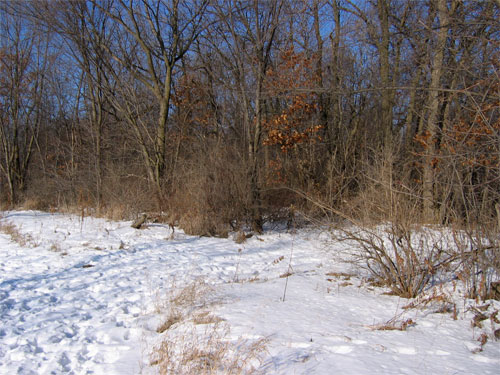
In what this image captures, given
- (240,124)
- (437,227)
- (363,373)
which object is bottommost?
(363,373)

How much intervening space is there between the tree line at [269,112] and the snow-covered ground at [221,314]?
→ 1204 millimetres

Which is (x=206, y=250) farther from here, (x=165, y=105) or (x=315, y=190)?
(x=165, y=105)

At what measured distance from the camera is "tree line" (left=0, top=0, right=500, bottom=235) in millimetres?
6723

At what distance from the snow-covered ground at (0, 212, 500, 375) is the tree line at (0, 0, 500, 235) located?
1.20m

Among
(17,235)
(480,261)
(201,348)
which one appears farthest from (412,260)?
(17,235)

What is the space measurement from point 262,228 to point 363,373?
730 cm

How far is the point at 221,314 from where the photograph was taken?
4285mm

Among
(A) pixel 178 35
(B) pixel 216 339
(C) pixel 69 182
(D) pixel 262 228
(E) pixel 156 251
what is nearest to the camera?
(B) pixel 216 339

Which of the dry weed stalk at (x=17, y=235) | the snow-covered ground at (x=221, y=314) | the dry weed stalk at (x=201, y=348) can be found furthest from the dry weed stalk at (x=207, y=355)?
the dry weed stalk at (x=17, y=235)

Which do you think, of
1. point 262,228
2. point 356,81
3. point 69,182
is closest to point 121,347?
point 262,228

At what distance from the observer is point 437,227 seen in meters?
4.81

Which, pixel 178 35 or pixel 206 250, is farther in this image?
pixel 178 35

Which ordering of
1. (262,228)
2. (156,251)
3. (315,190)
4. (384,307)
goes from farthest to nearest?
(315,190) < (262,228) < (156,251) < (384,307)

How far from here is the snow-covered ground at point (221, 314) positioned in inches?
127
